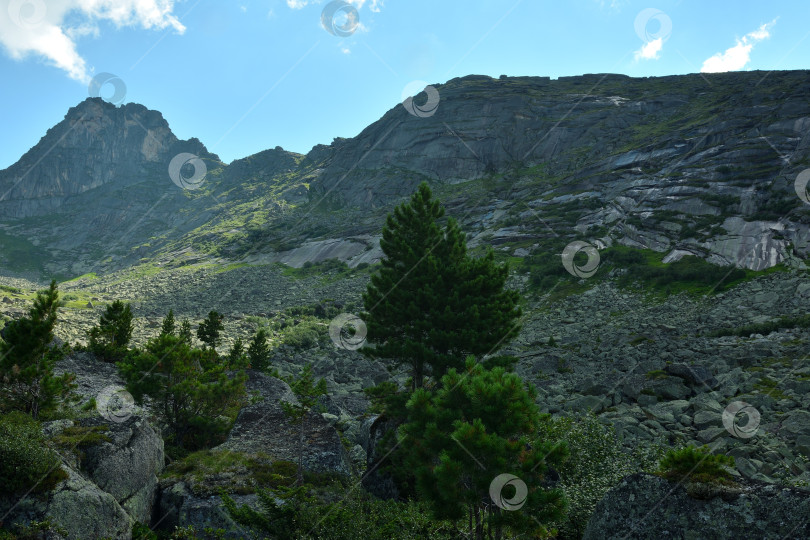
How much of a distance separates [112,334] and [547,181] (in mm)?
92594

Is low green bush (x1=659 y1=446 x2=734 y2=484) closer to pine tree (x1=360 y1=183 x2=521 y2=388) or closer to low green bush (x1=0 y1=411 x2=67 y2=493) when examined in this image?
pine tree (x1=360 y1=183 x2=521 y2=388)

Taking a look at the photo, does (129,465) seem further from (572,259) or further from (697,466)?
(572,259)

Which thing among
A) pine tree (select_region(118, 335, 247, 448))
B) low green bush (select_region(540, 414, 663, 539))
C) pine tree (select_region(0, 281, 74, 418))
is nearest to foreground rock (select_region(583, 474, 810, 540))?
low green bush (select_region(540, 414, 663, 539))

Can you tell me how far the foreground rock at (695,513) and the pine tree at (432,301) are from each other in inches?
332

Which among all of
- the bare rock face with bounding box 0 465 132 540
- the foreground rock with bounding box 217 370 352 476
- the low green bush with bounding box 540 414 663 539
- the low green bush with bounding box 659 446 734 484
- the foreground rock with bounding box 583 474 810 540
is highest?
the low green bush with bounding box 659 446 734 484

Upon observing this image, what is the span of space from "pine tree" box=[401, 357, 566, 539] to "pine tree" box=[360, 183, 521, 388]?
22.3ft

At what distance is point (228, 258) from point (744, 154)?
357 ft

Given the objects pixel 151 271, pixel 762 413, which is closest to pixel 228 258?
pixel 151 271

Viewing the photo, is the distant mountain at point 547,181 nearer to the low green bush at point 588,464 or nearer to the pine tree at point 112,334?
the low green bush at point 588,464

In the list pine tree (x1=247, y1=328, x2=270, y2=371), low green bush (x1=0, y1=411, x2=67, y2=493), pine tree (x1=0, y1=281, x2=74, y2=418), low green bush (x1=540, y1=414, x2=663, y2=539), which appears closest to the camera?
low green bush (x1=0, y1=411, x2=67, y2=493)

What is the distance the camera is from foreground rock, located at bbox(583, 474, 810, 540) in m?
5.65

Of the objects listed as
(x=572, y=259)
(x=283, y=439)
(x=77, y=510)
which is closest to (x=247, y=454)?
(x=283, y=439)

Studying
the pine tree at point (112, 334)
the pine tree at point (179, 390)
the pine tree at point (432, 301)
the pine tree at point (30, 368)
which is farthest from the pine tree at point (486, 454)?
the pine tree at point (112, 334)

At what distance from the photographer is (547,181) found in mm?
97938
